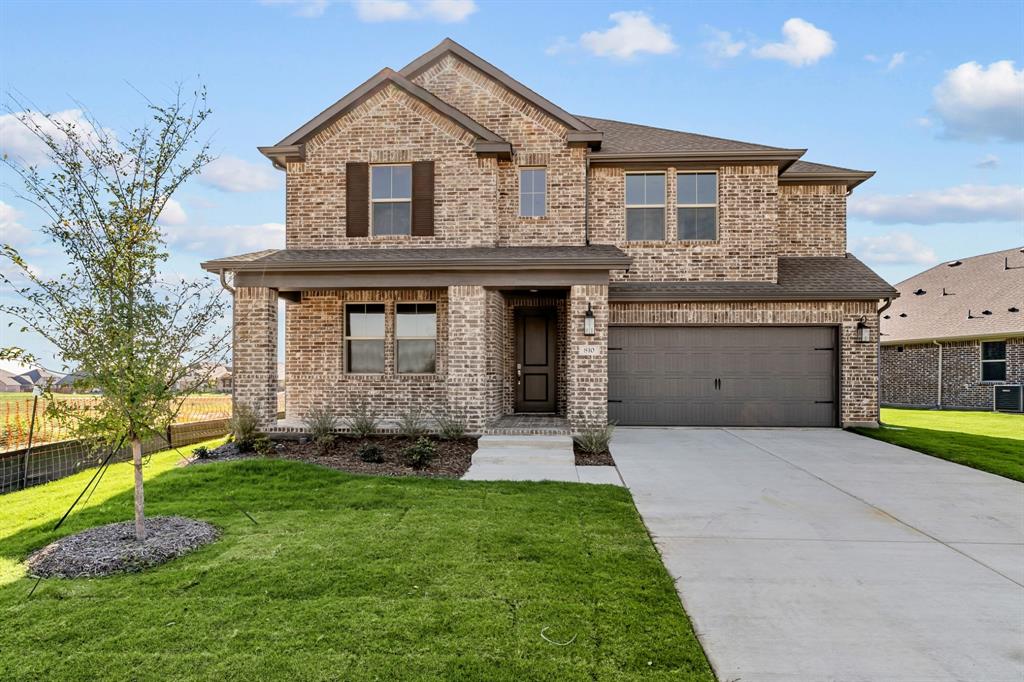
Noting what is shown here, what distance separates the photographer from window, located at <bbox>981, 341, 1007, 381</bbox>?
20406 millimetres

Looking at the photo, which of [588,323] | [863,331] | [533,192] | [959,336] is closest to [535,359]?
[588,323]

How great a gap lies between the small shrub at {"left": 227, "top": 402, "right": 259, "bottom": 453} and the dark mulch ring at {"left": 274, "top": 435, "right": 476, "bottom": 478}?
1.66 feet

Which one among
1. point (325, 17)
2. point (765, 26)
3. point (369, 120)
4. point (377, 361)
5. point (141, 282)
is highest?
point (765, 26)

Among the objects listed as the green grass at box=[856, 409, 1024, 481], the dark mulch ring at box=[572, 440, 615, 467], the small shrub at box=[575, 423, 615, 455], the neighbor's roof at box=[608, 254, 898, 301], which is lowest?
the green grass at box=[856, 409, 1024, 481]

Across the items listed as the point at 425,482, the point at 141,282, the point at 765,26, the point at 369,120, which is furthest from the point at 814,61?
the point at 141,282

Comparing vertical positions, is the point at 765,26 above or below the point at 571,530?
above

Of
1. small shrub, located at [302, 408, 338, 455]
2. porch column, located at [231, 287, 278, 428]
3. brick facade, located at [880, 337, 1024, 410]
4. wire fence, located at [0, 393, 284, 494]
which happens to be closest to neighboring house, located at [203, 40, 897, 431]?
small shrub, located at [302, 408, 338, 455]

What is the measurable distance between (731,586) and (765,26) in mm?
12941

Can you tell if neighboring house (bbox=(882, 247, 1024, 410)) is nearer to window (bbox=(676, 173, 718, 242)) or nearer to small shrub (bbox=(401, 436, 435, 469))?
window (bbox=(676, 173, 718, 242))

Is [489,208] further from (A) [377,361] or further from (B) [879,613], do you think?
(B) [879,613]

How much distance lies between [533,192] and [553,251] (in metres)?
1.81

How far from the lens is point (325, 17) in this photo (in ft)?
36.4

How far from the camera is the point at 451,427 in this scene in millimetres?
10641

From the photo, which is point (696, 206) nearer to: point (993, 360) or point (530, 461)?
point (530, 461)
